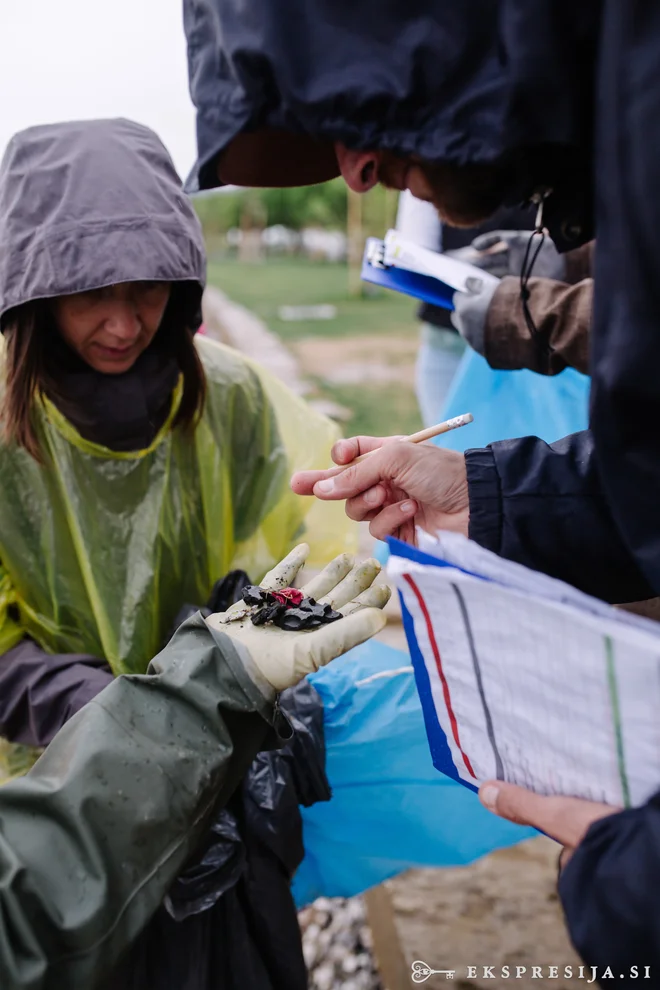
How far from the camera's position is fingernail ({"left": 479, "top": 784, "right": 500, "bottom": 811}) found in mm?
1064

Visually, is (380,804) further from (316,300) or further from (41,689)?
(316,300)

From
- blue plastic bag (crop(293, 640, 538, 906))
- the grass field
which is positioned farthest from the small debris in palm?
the grass field

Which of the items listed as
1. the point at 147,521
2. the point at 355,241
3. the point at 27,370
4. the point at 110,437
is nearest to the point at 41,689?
the point at 147,521

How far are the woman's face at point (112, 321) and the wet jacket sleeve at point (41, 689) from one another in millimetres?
641

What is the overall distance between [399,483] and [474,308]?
86 cm

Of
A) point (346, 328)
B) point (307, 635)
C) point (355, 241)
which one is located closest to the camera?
point (307, 635)

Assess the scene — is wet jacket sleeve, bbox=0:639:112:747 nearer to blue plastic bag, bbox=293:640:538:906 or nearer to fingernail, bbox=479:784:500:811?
blue plastic bag, bbox=293:640:538:906

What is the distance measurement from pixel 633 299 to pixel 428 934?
1.96 metres

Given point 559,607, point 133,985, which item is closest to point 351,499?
point 559,607

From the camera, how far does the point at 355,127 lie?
3.01 ft

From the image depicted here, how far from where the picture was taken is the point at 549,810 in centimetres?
99

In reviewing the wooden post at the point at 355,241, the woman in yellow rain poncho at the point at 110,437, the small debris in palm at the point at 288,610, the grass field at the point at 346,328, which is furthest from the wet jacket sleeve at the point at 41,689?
the wooden post at the point at 355,241

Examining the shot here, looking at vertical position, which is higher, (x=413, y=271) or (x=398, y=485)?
(x=413, y=271)

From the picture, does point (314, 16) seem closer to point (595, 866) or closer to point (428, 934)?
point (595, 866)
